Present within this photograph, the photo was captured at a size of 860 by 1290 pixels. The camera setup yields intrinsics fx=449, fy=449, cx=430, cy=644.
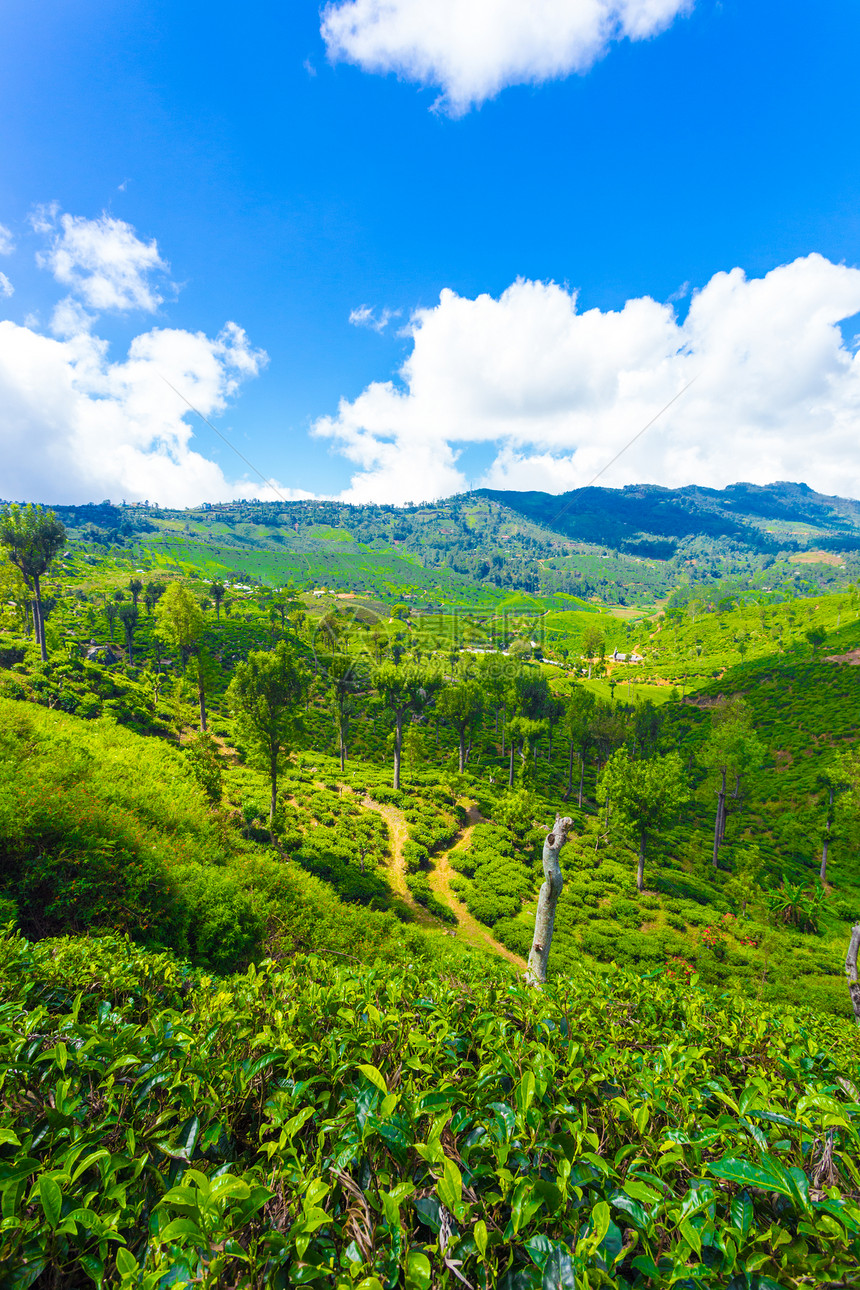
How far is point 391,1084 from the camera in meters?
2.86

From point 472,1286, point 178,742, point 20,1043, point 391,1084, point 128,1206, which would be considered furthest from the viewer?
point 178,742

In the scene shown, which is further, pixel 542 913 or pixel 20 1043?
pixel 542 913

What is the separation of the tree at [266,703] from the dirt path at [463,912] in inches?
360

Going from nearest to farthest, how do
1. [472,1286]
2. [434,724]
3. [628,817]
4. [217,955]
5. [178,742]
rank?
1. [472,1286]
2. [217,955]
3. [628,817]
4. [178,742]
5. [434,724]

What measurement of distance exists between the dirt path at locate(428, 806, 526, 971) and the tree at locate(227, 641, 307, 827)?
30.0 feet

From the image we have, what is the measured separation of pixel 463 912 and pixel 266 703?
13.2 m

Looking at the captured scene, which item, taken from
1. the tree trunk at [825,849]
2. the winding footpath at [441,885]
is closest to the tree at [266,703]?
the winding footpath at [441,885]

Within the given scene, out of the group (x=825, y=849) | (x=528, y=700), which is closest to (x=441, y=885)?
(x=528, y=700)

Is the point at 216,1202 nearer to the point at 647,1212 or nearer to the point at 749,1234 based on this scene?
the point at 647,1212

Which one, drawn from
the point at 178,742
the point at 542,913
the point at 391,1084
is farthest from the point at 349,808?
the point at 391,1084

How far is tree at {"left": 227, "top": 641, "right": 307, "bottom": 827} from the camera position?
69.7ft

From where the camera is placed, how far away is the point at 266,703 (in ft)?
70.0

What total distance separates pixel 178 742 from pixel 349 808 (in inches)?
534

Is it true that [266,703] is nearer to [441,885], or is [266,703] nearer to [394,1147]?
[441,885]
